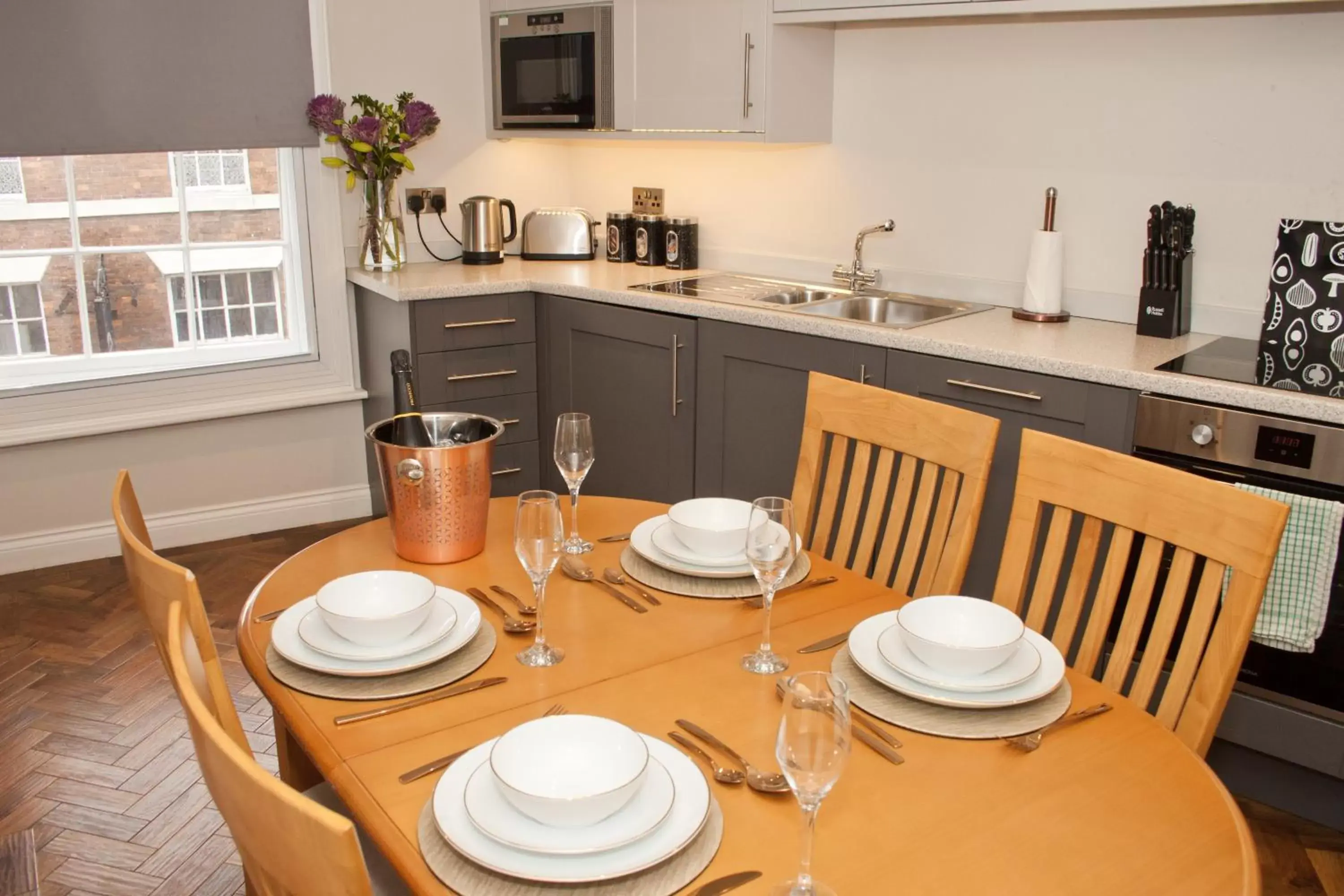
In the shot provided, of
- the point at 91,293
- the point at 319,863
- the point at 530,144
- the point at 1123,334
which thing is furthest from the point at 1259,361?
the point at 91,293

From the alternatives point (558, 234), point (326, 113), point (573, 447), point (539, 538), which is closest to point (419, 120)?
point (326, 113)

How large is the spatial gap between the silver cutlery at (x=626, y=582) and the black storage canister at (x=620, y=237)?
95.5 inches

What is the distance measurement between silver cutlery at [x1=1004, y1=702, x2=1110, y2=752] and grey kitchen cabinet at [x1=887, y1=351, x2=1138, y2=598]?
3.68ft

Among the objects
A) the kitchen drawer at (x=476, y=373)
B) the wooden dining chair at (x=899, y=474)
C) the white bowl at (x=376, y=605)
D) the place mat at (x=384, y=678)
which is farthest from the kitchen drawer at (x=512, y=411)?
the place mat at (x=384, y=678)

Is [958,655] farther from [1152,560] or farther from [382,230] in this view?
[382,230]

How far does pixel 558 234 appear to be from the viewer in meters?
4.00

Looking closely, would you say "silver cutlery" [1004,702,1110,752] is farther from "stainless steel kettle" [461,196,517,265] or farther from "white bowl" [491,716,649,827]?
"stainless steel kettle" [461,196,517,265]

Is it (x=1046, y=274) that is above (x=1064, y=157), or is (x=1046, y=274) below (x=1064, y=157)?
below

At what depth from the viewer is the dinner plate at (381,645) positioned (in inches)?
55.7

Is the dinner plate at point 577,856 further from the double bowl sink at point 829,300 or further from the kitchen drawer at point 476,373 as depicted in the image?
the kitchen drawer at point 476,373

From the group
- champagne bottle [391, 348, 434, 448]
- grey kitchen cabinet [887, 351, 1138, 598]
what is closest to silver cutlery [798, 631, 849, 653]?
champagne bottle [391, 348, 434, 448]

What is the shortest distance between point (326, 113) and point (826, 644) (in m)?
2.80

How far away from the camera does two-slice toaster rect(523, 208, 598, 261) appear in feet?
13.1

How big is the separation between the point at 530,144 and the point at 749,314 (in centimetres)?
160
